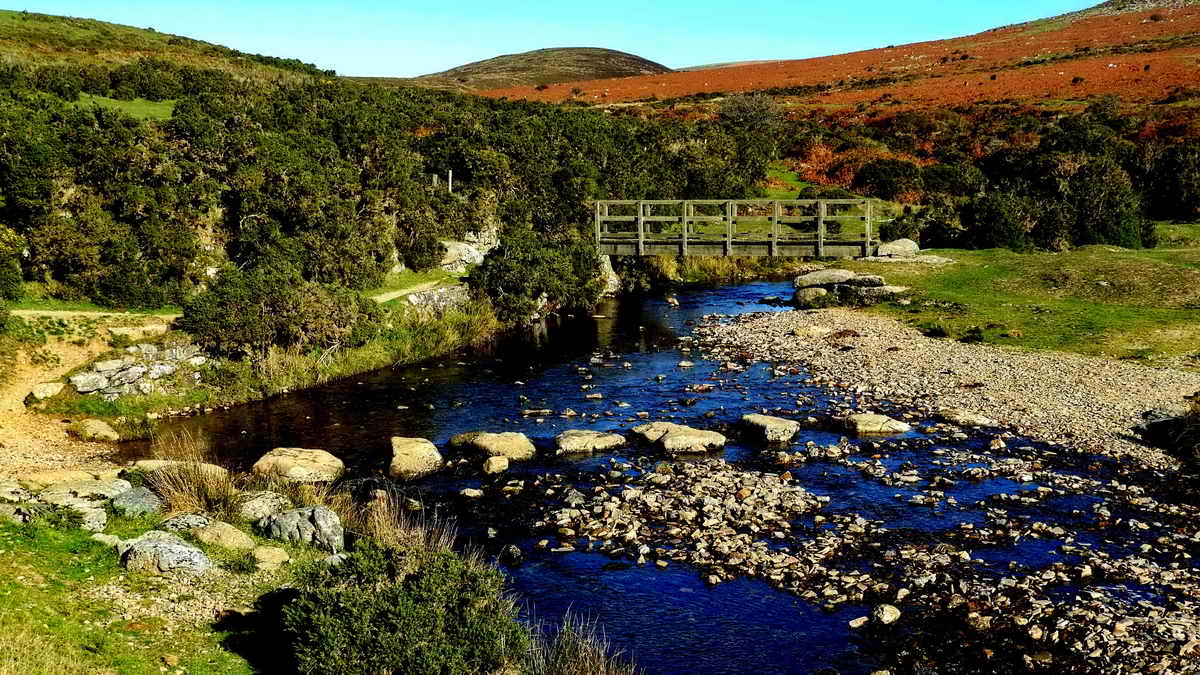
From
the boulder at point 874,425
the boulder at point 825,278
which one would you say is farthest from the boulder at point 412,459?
the boulder at point 825,278

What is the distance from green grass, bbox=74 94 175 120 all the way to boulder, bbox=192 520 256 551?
32978 mm

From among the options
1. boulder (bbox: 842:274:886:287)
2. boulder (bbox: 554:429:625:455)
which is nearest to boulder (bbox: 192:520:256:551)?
boulder (bbox: 554:429:625:455)

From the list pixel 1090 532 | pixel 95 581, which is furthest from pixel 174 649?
pixel 1090 532

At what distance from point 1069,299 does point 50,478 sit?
36250 mm

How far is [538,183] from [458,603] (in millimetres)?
38245

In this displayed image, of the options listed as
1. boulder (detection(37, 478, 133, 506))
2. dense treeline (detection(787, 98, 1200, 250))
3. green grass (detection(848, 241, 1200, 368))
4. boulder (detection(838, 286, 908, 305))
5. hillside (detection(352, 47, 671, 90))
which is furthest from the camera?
hillside (detection(352, 47, 671, 90))

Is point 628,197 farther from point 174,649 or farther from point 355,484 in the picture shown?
point 174,649

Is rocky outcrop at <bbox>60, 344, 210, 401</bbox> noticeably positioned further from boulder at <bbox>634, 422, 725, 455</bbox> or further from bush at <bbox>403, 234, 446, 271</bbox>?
boulder at <bbox>634, 422, 725, 455</bbox>

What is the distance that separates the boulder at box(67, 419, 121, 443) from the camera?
79.0 ft

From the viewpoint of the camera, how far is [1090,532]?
16641 mm

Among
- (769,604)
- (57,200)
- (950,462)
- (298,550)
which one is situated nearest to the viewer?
(769,604)

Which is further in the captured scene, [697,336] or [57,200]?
[697,336]

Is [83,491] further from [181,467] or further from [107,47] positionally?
[107,47]

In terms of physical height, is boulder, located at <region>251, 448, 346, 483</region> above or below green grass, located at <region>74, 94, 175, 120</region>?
below
